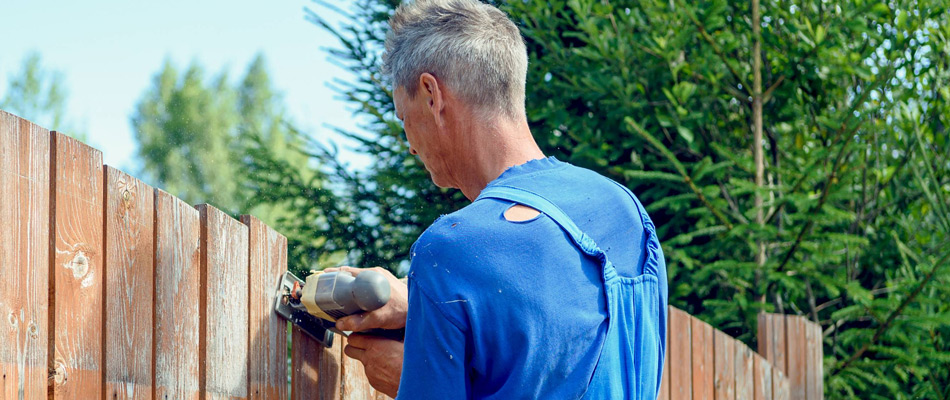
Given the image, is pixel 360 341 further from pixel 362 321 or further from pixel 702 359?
pixel 702 359

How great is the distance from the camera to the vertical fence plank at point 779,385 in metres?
4.45

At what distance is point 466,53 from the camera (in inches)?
62.6

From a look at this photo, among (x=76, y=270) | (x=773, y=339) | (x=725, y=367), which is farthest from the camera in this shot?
(x=773, y=339)

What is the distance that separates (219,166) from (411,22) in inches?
1141

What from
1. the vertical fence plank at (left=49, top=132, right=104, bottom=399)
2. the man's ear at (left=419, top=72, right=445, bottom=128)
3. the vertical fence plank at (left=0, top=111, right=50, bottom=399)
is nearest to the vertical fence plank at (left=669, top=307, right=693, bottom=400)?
the man's ear at (left=419, top=72, right=445, bottom=128)

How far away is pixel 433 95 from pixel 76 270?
71cm

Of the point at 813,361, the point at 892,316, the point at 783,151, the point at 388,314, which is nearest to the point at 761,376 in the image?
the point at 813,361

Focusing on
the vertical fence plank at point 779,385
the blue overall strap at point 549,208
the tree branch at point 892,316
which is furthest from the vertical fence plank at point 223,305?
the tree branch at point 892,316

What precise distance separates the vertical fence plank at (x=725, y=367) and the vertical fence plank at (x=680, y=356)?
10.7 inches

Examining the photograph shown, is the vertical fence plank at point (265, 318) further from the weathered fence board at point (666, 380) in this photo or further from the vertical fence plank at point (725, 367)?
the vertical fence plank at point (725, 367)

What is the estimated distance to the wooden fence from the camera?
4.66 ft

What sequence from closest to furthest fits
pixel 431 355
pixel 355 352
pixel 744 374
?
pixel 431 355 → pixel 355 352 → pixel 744 374

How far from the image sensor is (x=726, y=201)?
5395 mm

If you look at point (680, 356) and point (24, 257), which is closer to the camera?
point (24, 257)
